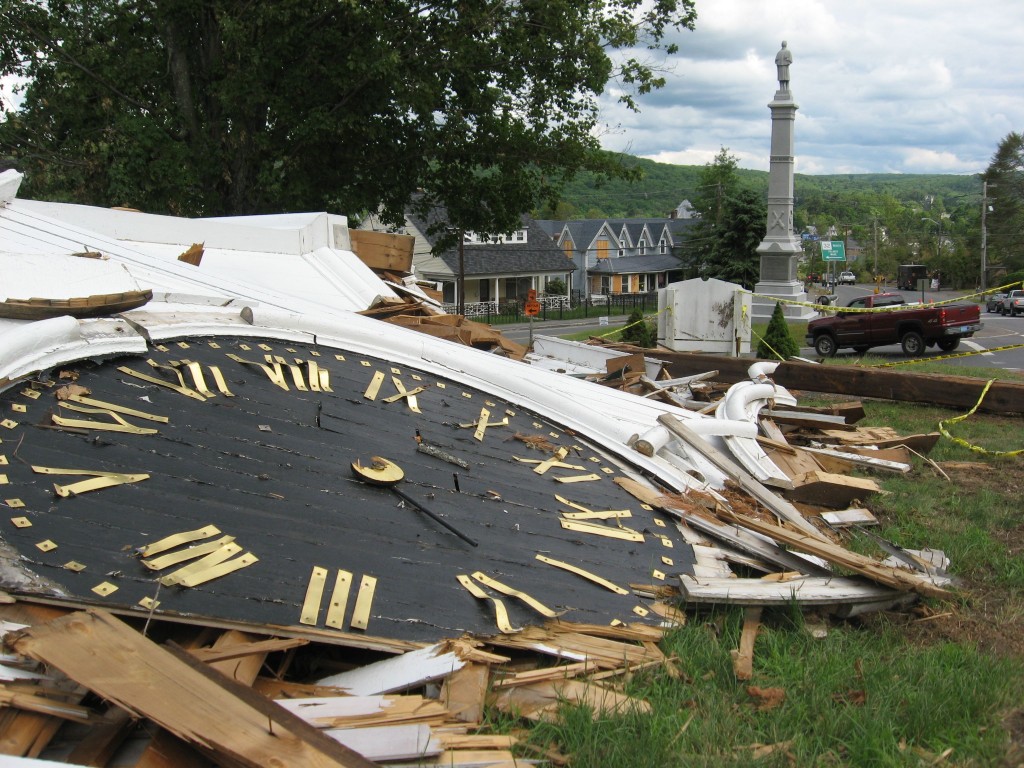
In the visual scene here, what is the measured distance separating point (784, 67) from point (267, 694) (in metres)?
31.1

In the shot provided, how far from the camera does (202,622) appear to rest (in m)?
3.40

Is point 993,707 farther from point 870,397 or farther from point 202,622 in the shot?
point 870,397

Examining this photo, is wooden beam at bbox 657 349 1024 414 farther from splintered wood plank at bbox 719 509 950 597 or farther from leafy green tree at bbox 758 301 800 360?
splintered wood plank at bbox 719 509 950 597

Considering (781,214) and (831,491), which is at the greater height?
(781,214)

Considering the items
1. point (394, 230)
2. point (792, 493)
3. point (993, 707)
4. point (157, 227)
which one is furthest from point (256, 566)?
point (394, 230)

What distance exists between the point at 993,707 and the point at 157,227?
885cm

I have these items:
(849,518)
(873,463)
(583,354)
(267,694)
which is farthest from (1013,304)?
(267,694)

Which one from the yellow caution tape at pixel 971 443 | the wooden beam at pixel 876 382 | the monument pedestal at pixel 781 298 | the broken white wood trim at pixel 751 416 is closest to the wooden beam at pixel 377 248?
the wooden beam at pixel 876 382

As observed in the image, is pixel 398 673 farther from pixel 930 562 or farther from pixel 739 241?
pixel 739 241

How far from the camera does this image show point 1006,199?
78.2 meters

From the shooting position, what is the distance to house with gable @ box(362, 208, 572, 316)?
5312 cm

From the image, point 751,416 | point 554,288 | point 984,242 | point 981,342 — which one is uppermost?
point 984,242

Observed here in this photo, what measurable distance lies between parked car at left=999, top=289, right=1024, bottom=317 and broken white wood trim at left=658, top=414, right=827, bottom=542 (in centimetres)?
4493

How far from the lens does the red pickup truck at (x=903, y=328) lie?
23.1m
